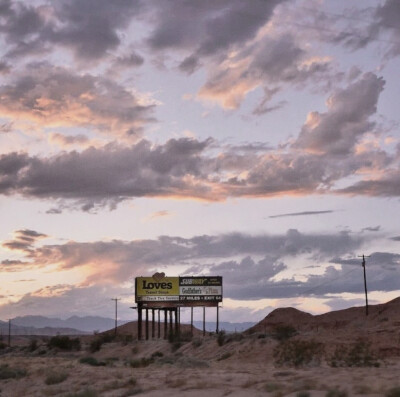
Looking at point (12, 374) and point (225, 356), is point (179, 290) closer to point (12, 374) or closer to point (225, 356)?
point (225, 356)

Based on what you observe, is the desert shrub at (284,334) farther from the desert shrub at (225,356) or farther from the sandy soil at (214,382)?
the sandy soil at (214,382)

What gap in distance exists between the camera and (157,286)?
94.5 metres

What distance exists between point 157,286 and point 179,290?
3.26 metres

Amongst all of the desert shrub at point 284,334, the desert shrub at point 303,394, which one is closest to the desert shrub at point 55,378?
the desert shrub at point 303,394

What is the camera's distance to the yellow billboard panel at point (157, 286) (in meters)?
94.2

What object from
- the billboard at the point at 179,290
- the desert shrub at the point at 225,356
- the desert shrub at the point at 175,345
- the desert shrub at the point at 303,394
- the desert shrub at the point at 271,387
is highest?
the billboard at the point at 179,290

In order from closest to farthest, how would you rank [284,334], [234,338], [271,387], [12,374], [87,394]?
[271,387], [87,394], [12,374], [284,334], [234,338]

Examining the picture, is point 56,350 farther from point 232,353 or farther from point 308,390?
point 308,390

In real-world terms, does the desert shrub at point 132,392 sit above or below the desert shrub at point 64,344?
below

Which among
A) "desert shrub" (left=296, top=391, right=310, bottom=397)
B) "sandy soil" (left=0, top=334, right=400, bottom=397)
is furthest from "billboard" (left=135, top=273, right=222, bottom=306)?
"desert shrub" (left=296, top=391, right=310, bottom=397)

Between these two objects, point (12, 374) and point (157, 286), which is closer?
point (12, 374)

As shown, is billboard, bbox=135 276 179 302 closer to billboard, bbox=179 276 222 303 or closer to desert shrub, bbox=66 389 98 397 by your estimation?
billboard, bbox=179 276 222 303

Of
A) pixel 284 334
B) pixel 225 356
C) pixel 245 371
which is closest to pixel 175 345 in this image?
pixel 225 356

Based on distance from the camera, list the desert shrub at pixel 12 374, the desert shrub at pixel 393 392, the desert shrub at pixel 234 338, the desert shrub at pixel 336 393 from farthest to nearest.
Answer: the desert shrub at pixel 234 338 < the desert shrub at pixel 12 374 < the desert shrub at pixel 336 393 < the desert shrub at pixel 393 392
